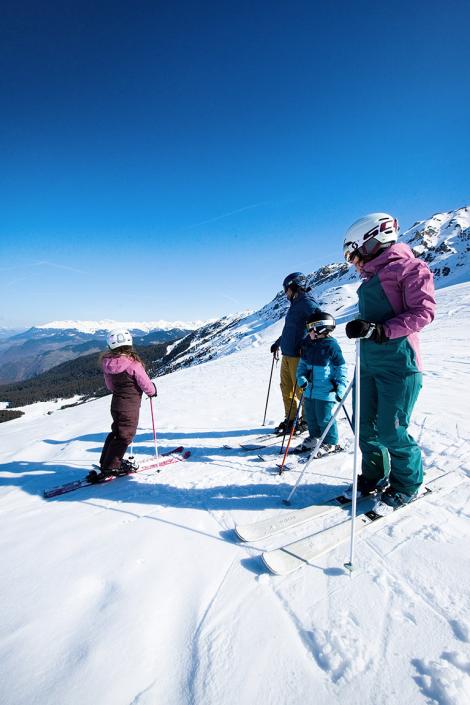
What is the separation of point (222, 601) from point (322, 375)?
3142mm

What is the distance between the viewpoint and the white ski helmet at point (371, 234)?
10.4ft

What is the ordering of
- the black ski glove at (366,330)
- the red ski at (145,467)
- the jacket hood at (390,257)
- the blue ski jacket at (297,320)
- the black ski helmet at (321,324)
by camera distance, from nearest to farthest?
the black ski glove at (366,330), the jacket hood at (390,257), the red ski at (145,467), the black ski helmet at (321,324), the blue ski jacket at (297,320)

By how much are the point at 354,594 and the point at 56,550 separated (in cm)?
281

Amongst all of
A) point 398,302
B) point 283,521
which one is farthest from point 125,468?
point 398,302

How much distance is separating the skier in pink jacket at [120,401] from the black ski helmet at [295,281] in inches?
117

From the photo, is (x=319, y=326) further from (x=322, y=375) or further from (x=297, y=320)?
(x=297, y=320)

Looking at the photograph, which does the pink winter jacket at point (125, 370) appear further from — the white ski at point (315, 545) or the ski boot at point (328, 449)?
the white ski at point (315, 545)

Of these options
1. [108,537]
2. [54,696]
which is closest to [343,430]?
[108,537]

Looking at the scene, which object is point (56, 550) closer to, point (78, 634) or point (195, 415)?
point (78, 634)

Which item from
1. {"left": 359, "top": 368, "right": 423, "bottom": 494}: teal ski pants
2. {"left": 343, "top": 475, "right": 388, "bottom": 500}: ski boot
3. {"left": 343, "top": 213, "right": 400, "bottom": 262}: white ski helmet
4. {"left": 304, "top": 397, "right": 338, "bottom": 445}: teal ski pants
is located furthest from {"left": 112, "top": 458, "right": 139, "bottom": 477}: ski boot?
{"left": 343, "top": 213, "right": 400, "bottom": 262}: white ski helmet

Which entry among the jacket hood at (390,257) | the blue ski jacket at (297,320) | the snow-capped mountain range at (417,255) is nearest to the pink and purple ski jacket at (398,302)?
the jacket hood at (390,257)

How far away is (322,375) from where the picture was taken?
4695 millimetres

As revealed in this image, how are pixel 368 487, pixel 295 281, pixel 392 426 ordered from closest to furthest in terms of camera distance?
pixel 392 426 < pixel 368 487 < pixel 295 281

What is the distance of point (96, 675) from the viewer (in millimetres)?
1871
